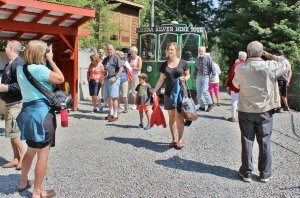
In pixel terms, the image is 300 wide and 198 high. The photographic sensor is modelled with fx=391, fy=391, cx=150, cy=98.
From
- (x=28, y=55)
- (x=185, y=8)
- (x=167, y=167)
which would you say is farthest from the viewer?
(x=185, y=8)

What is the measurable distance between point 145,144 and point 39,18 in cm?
449

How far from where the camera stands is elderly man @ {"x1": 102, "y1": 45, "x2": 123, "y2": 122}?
904 centimetres

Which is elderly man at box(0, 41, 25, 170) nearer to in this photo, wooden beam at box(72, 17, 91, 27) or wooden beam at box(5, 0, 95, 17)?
wooden beam at box(5, 0, 95, 17)

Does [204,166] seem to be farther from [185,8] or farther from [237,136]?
[185,8]

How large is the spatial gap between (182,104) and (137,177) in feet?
5.12

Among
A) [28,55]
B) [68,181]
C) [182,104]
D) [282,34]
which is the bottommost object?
[68,181]

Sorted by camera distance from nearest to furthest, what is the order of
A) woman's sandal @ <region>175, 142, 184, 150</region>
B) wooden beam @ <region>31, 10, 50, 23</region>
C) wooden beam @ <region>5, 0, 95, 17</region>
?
woman's sandal @ <region>175, 142, 184, 150</region>
wooden beam @ <region>5, 0, 95, 17</region>
wooden beam @ <region>31, 10, 50, 23</region>

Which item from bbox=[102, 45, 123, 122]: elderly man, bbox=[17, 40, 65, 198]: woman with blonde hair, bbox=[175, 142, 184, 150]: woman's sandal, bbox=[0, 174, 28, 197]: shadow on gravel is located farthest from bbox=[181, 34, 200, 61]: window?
bbox=[17, 40, 65, 198]: woman with blonde hair

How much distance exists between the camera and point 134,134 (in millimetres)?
7852

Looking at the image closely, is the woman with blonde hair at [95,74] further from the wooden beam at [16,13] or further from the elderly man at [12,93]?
the elderly man at [12,93]

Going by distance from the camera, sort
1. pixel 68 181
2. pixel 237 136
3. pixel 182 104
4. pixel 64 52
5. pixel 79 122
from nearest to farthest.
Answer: pixel 68 181
pixel 182 104
pixel 237 136
pixel 79 122
pixel 64 52

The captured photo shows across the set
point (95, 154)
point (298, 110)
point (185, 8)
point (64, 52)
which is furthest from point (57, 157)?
point (185, 8)

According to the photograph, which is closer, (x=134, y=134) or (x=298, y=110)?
(x=134, y=134)

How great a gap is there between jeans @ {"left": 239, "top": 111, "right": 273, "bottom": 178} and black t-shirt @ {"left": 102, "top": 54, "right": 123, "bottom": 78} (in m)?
4.44
